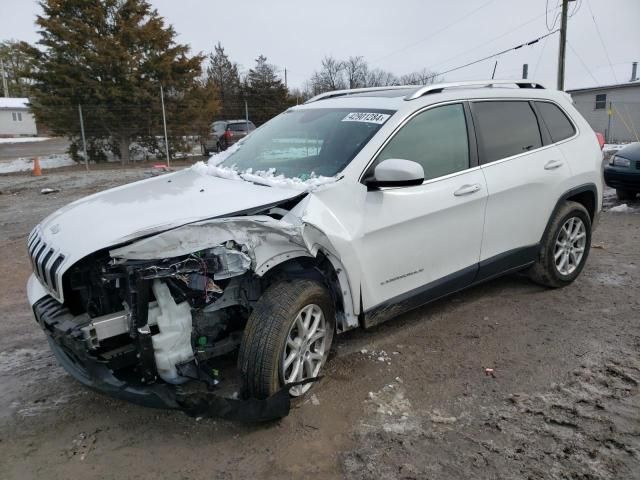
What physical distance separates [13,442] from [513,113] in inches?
169

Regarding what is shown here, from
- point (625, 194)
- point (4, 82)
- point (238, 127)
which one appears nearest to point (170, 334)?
point (625, 194)

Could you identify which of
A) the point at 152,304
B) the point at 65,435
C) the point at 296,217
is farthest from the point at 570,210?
the point at 65,435

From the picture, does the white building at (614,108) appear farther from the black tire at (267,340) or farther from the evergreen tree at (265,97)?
the black tire at (267,340)

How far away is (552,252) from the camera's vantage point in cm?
470

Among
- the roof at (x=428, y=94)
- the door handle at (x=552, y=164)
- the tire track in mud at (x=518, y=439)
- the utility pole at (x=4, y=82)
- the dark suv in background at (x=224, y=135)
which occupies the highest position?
the utility pole at (x=4, y=82)

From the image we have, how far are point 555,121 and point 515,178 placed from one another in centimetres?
101

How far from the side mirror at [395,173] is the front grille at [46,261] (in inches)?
73.4

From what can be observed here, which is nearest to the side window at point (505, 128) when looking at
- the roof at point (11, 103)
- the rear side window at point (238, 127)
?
the rear side window at point (238, 127)

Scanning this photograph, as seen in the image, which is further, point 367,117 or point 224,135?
point 224,135

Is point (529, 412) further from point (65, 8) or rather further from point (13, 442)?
point (65, 8)

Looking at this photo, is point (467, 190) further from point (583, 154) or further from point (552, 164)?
point (583, 154)

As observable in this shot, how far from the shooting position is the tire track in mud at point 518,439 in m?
2.55

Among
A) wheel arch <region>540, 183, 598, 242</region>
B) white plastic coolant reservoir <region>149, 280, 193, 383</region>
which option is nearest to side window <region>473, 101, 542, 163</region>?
wheel arch <region>540, 183, 598, 242</region>

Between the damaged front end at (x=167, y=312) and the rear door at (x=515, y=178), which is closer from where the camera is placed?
the damaged front end at (x=167, y=312)
